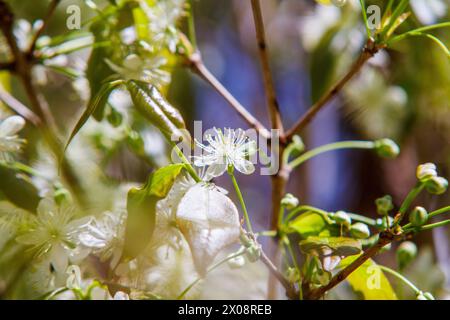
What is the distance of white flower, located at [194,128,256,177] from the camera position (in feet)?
2.68

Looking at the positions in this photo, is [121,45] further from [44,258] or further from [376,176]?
[376,176]

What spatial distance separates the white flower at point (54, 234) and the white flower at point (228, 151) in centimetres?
21

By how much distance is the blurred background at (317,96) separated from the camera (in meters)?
1.33

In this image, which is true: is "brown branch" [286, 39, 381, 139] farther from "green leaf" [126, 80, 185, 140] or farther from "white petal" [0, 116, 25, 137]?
"white petal" [0, 116, 25, 137]

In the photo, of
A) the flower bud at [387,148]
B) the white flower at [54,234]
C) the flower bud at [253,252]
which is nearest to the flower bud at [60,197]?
the white flower at [54,234]

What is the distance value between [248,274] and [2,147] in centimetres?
54

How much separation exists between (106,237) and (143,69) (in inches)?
10.8

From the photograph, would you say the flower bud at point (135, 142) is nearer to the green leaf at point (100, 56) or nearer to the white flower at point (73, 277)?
the green leaf at point (100, 56)

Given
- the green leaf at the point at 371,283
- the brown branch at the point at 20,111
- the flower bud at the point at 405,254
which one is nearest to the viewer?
the green leaf at the point at 371,283

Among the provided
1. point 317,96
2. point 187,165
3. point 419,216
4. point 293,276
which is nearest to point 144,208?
point 187,165

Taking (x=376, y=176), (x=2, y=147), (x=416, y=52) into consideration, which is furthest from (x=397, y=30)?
(x=376, y=176)

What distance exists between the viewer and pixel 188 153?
0.82 metres

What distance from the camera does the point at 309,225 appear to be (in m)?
0.92

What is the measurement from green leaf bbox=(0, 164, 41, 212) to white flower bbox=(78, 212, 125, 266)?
118 millimetres
